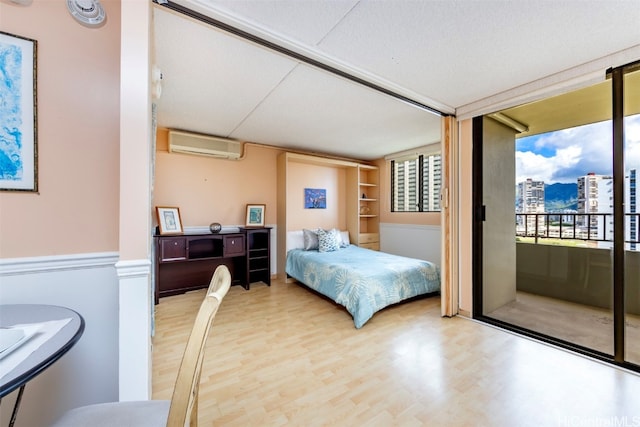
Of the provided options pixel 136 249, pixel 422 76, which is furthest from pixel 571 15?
pixel 136 249

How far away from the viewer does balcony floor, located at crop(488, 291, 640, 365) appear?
2.07 meters

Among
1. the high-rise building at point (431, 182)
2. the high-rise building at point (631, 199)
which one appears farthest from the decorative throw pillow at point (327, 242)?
the high-rise building at point (631, 199)

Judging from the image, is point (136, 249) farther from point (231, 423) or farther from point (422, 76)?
point (422, 76)

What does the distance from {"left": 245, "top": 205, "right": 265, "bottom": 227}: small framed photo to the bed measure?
839mm

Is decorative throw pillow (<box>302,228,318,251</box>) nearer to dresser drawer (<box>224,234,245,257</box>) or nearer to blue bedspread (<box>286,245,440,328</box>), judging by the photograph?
blue bedspread (<box>286,245,440,328</box>)

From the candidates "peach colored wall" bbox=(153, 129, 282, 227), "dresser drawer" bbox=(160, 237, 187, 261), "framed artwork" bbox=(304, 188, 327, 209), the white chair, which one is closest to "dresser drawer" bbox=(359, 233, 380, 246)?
"framed artwork" bbox=(304, 188, 327, 209)

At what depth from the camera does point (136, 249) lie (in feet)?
3.59

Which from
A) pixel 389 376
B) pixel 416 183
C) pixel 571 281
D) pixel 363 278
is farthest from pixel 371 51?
pixel 571 281

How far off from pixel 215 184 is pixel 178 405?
3503 mm

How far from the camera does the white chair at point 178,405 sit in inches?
26.3

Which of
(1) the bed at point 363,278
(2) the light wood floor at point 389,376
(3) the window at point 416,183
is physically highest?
(3) the window at point 416,183

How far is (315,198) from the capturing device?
183 inches

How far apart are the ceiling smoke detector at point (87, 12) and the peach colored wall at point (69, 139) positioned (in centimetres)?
3

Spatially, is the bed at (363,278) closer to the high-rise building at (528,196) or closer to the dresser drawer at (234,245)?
the dresser drawer at (234,245)
